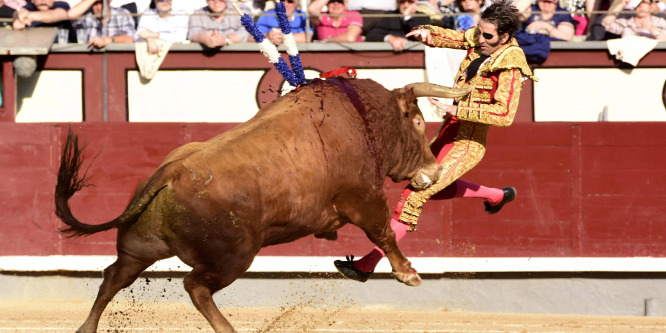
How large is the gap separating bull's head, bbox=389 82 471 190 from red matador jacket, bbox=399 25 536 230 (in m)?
0.09

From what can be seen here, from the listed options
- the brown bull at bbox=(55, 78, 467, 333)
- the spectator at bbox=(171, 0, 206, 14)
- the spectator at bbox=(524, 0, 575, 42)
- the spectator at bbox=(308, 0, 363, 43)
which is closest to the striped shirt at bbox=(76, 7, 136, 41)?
the spectator at bbox=(171, 0, 206, 14)

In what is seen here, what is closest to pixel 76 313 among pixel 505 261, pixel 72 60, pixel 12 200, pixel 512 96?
pixel 12 200

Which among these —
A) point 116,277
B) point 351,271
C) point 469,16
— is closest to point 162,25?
point 469,16

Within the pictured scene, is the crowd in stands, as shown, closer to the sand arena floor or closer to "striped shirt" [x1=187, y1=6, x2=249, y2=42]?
"striped shirt" [x1=187, y1=6, x2=249, y2=42]

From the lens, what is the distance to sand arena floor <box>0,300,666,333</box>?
259 inches

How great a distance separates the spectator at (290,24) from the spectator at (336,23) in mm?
85

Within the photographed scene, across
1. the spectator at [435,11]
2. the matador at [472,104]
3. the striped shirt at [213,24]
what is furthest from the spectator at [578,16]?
the matador at [472,104]

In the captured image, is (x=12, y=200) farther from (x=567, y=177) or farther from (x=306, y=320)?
(x=567, y=177)

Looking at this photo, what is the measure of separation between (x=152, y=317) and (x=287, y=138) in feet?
8.31

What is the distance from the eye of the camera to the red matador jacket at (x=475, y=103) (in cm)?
543

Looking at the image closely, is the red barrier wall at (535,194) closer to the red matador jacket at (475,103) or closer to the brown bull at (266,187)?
the red matador jacket at (475,103)

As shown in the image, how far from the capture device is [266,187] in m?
4.69

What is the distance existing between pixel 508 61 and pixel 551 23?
2819mm

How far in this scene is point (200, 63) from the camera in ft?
26.7
